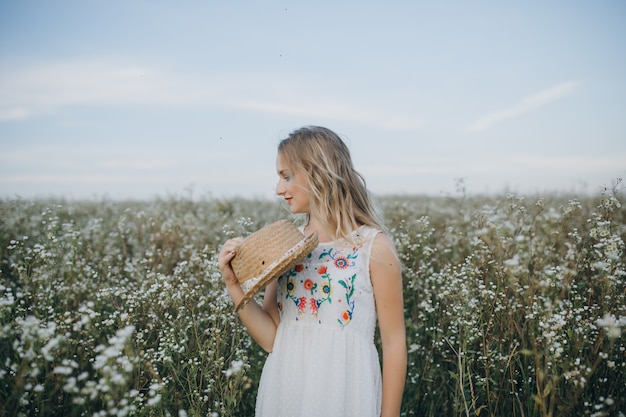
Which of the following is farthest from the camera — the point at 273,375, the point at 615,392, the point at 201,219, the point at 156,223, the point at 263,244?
the point at 201,219

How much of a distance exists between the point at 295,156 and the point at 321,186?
224 millimetres

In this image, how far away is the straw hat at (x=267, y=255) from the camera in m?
2.16

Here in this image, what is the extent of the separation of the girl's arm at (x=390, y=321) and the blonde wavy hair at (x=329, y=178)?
0.79 ft

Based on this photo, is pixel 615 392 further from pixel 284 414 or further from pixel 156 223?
pixel 156 223

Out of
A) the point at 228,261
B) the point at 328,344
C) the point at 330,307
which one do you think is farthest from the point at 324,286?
the point at 228,261

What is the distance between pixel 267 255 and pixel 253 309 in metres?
0.48

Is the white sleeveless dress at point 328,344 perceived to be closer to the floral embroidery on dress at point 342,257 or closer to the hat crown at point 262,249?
the floral embroidery on dress at point 342,257

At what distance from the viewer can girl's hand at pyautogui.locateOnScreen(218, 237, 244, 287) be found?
2.32 metres

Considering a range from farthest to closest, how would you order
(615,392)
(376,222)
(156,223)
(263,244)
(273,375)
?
(156,223) < (615,392) < (376,222) < (273,375) < (263,244)

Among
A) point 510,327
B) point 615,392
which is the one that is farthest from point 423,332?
point 615,392

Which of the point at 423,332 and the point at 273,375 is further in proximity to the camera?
the point at 423,332

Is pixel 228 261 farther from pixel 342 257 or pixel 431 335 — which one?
pixel 431 335

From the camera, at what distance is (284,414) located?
2367 mm

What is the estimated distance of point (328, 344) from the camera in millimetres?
2354
